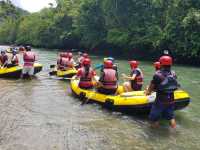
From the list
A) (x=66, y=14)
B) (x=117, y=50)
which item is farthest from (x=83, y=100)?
(x=66, y=14)

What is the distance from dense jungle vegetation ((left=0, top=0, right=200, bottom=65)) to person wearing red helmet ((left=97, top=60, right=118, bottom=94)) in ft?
59.1

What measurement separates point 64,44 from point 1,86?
4339 cm

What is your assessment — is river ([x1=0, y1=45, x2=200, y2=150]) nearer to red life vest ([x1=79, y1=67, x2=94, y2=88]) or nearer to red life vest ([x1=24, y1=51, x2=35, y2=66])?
red life vest ([x1=79, y1=67, x2=94, y2=88])

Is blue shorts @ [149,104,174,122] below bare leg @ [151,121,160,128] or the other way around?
the other way around

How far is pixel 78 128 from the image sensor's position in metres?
9.48

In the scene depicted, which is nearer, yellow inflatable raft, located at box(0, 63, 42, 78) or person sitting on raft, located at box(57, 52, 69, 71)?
yellow inflatable raft, located at box(0, 63, 42, 78)

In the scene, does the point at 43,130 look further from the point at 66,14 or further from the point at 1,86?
the point at 66,14

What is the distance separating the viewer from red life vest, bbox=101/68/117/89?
11688 millimetres

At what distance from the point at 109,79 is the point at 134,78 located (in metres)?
0.80

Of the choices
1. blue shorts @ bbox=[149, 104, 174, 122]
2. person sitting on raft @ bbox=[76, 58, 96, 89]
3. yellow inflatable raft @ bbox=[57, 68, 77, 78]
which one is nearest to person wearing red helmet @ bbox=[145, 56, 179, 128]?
blue shorts @ bbox=[149, 104, 174, 122]

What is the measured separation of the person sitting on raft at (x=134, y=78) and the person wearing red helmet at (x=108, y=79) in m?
0.41

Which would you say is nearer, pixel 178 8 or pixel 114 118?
pixel 114 118

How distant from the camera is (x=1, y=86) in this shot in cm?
1566

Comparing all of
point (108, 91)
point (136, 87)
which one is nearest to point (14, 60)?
point (108, 91)
